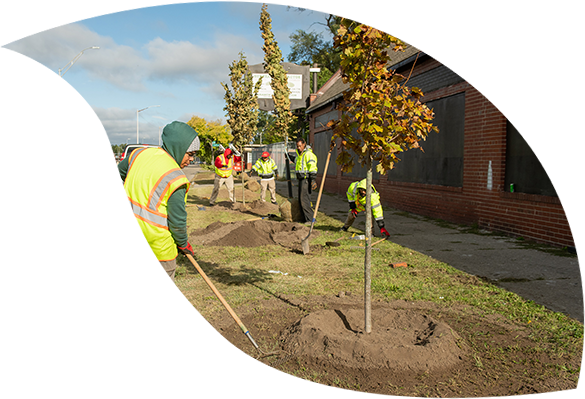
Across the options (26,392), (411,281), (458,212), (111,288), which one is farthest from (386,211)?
(26,392)

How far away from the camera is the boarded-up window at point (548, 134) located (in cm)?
698

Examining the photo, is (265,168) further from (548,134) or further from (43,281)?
(43,281)

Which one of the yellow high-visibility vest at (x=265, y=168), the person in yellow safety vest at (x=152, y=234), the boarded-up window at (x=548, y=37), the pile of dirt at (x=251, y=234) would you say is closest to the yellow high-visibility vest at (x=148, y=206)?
the person in yellow safety vest at (x=152, y=234)

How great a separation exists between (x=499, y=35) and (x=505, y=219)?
3730 millimetres

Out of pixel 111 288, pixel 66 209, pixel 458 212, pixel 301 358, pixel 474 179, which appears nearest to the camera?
pixel 301 358

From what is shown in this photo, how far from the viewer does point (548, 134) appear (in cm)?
763

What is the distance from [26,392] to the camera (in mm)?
3023

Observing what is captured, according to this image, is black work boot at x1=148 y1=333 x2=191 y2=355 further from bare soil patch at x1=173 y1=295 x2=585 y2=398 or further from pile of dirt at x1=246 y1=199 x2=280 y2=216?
pile of dirt at x1=246 y1=199 x2=280 y2=216

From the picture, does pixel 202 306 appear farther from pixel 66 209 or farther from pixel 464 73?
pixel 66 209

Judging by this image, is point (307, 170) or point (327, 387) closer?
point (327, 387)

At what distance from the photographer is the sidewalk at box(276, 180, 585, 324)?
15.9ft

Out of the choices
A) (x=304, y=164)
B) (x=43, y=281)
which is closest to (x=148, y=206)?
(x=43, y=281)

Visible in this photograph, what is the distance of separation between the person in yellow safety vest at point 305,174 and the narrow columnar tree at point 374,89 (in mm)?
6348

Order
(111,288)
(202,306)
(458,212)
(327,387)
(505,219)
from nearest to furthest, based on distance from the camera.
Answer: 1. (327,387)
2. (202,306)
3. (111,288)
4. (505,219)
5. (458,212)
